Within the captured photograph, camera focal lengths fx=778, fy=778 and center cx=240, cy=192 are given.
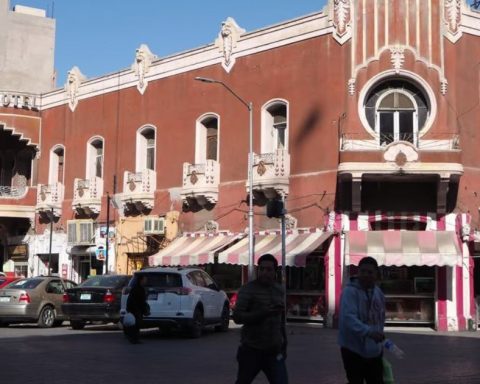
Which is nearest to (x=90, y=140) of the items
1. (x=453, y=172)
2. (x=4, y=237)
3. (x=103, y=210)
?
(x=103, y=210)

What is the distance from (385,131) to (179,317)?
10898mm

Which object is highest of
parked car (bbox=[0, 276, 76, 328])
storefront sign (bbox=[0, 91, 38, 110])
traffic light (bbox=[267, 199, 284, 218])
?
storefront sign (bbox=[0, 91, 38, 110])

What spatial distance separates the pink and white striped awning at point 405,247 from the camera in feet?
78.8

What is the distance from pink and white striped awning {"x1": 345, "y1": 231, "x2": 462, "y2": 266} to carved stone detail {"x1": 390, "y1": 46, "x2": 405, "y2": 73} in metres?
5.50

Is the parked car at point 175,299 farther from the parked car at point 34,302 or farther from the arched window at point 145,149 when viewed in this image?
the arched window at point 145,149

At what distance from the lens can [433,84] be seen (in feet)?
84.5

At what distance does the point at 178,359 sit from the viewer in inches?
574

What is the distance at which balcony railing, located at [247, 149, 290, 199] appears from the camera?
89.8 ft

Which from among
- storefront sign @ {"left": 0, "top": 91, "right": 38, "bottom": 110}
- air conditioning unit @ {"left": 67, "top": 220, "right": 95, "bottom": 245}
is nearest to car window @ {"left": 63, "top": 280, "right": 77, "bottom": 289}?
air conditioning unit @ {"left": 67, "top": 220, "right": 95, "bottom": 245}

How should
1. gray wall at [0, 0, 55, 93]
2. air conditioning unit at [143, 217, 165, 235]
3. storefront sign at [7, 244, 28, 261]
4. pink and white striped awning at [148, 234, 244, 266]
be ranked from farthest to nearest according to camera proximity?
gray wall at [0, 0, 55, 93] → storefront sign at [7, 244, 28, 261] → air conditioning unit at [143, 217, 165, 235] → pink and white striped awning at [148, 234, 244, 266]

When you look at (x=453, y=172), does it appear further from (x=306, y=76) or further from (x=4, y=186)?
(x=4, y=186)

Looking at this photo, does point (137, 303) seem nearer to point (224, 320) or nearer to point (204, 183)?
point (224, 320)

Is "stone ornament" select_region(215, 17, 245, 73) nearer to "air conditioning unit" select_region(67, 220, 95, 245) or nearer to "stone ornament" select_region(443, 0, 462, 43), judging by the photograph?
"stone ornament" select_region(443, 0, 462, 43)

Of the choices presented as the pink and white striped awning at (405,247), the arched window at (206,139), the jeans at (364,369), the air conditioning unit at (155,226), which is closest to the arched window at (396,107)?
the pink and white striped awning at (405,247)
